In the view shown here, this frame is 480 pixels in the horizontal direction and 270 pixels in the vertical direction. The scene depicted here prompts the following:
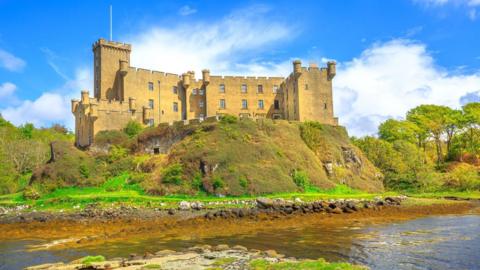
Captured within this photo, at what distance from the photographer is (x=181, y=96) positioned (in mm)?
64125

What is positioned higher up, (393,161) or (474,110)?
(474,110)

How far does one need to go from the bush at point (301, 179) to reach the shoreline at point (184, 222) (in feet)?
30.4

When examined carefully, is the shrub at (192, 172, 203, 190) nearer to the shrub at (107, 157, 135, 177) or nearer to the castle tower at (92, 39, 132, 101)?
the shrub at (107, 157, 135, 177)

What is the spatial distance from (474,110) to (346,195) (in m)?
41.3

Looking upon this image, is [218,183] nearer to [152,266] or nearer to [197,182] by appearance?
[197,182]

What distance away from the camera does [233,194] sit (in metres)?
42.8

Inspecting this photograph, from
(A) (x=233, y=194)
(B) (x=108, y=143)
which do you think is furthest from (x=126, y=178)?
(A) (x=233, y=194)

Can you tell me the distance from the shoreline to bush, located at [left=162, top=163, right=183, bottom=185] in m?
8.18

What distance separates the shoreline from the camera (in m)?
28.5

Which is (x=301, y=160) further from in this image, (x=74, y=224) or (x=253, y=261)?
(x=253, y=261)

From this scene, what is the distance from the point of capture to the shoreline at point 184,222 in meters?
28.5

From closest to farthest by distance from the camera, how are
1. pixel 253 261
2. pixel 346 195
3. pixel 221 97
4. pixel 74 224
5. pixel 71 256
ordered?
pixel 253 261
pixel 71 256
pixel 74 224
pixel 346 195
pixel 221 97

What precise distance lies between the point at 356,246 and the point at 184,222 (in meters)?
14.3

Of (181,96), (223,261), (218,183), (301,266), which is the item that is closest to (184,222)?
(218,183)
